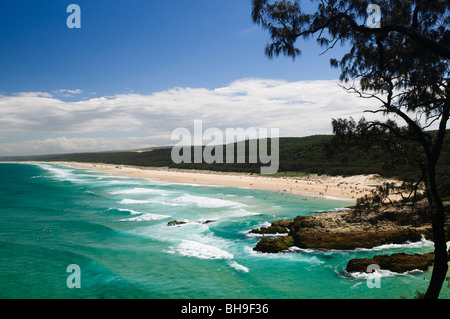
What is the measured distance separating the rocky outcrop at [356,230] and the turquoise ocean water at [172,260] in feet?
1.64

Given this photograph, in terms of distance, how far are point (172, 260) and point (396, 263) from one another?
10.4m

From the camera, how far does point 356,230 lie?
16.2 meters

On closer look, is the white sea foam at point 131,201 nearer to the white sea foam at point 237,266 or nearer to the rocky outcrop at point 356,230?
the rocky outcrop at point 356,230

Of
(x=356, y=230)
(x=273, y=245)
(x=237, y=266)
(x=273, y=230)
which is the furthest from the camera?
(x=273, y=230)

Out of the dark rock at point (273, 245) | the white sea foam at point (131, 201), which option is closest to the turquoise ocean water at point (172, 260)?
the dark rock at point (273, 245)

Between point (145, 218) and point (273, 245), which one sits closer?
point (273, 245)

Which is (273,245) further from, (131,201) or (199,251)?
(131,201)

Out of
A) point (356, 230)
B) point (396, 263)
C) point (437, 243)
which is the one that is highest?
point (437, 243)

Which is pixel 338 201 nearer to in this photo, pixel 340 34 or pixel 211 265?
pixel 211 265

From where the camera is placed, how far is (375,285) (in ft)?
36.4

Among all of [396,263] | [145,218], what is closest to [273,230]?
[396,263]

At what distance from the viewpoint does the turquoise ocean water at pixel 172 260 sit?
37.1ft

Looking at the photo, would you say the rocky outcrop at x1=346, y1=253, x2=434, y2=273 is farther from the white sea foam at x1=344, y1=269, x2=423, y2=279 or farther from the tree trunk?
the tree trunk

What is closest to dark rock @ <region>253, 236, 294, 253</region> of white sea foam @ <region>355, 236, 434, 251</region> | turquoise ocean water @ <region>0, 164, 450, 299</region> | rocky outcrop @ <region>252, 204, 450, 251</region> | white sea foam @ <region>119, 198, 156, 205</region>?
rocky outcrop @ <region>252, 204, 450, 251</region>
